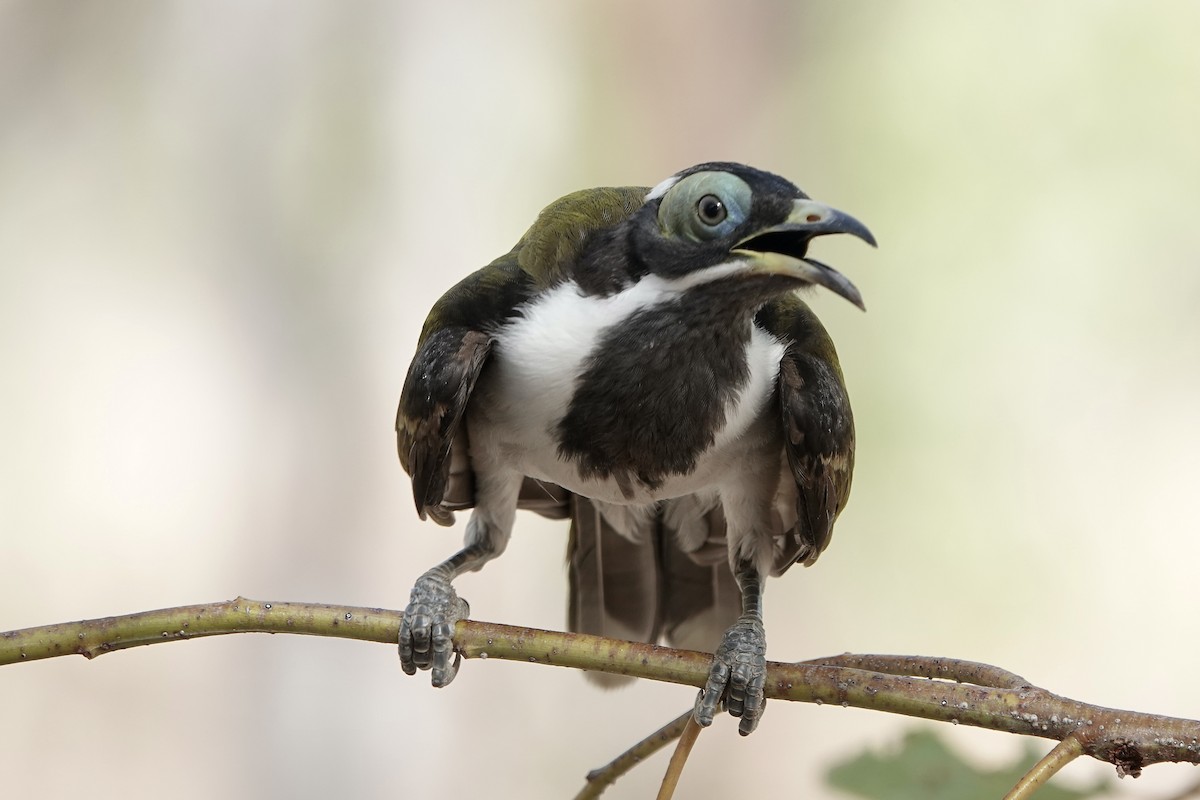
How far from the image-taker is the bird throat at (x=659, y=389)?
2.42 meters

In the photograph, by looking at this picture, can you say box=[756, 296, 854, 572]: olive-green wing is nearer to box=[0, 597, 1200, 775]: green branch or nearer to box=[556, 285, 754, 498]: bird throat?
box=[556, 285, 754, 498]: bird throat

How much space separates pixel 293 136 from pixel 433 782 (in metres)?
3.16

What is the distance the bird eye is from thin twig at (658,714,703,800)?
89 centimetres

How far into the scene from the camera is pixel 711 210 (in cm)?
227

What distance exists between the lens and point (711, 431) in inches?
101

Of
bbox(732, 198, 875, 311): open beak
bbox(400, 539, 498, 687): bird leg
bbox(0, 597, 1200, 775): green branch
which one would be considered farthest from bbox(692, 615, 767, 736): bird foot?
bbox(732, 198, 875, 311): open beak

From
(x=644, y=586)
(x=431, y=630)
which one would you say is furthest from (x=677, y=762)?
(x=644, y=586)

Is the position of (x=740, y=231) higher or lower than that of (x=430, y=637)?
higher

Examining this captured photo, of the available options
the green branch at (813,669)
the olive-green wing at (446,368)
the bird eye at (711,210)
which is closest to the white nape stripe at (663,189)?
the bird eye at (711,210)

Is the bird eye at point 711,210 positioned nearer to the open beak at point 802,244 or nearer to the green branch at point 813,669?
the open beak at point 802,244

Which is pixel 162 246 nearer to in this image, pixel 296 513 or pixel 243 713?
pixel 296 513

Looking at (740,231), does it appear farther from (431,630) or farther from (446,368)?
(431,630)

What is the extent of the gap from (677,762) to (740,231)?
36.8 inches

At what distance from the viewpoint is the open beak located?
6.82 feet
